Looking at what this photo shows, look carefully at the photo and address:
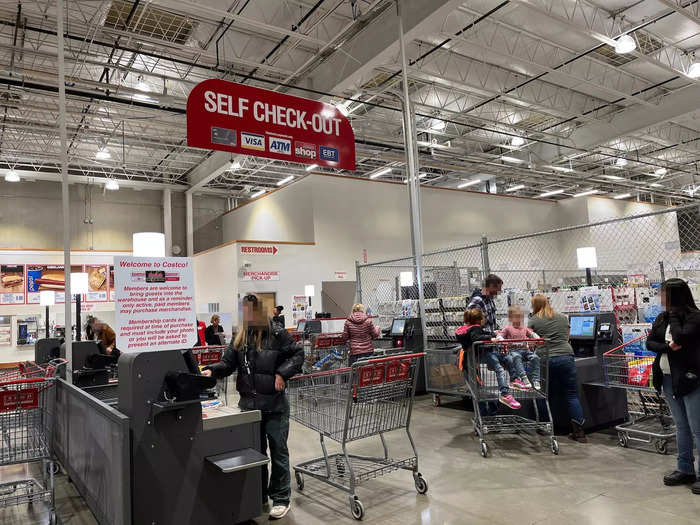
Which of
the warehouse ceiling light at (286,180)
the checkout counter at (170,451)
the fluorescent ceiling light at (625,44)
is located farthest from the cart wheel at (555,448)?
the warehouse ceiling light at (286,180)

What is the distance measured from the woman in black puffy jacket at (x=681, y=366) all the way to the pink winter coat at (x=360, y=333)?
4.29 metres

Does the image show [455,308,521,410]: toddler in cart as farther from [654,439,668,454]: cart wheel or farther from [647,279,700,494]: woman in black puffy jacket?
[647,279,700,494]: woman in black puffy jacket

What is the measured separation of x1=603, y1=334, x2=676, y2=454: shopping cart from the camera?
4840 millimetres

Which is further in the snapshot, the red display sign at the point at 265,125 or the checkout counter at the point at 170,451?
the red display sign at the point at 265,125

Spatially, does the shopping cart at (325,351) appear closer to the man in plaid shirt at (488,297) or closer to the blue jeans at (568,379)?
the man in plaid shirt at (488,297)

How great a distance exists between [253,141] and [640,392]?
4.85 m

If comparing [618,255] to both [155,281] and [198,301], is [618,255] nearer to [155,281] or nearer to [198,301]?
[198,301]

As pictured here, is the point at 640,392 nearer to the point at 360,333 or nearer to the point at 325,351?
the point at 360,333

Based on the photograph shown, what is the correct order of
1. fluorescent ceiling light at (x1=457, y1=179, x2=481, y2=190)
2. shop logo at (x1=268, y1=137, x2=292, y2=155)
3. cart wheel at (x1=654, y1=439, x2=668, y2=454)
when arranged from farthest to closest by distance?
fluorescent ceiling light at (x1=457, y1=179, x2=481, y2=190)
shop logo at (x1=268, y1=137, x2=292, y2=155)
cart wheel at (x1=654, y1=439, x2=668, y2=454)

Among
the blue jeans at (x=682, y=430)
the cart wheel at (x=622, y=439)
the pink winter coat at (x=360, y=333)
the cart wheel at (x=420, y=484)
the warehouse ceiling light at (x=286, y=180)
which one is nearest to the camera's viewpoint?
the blue jeans at (x=682, y=430)

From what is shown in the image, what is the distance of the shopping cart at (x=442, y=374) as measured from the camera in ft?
23.0

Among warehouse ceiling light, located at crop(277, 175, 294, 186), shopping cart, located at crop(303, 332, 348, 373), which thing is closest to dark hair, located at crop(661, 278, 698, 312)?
shopping cart, located at crop(303, 332, 348, 373)

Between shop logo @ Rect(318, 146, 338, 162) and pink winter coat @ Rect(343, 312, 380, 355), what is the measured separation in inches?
96.6

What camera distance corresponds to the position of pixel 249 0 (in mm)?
8898
